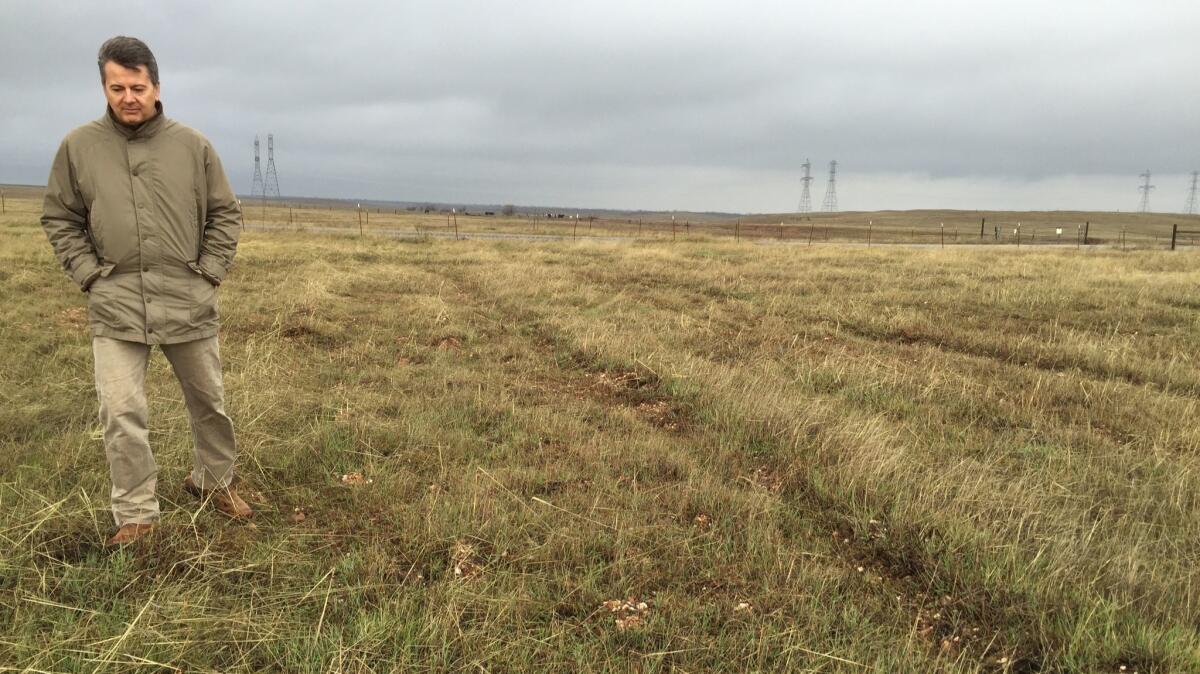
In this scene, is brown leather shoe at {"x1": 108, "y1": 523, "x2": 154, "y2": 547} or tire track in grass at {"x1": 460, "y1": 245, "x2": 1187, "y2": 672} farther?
brown leather shoe at {"x1": 108, "y1": 523, "x2": 154, "y2": 547}

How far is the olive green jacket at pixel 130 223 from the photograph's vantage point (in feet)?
9.43

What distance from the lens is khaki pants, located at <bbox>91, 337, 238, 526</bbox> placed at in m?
2.90

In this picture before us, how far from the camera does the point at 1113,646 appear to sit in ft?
8.39

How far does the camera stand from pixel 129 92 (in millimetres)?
2789

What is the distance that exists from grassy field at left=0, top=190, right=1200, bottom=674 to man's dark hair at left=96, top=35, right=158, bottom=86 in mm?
2137

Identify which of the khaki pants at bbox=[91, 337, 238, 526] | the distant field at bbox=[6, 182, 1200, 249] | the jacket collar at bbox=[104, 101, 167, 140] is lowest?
the khaki pants at bbox=[91, 337, 238, 526]

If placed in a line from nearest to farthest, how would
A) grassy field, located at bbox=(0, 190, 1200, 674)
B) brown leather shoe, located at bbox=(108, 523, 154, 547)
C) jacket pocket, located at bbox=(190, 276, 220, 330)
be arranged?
grassy field, located at bbox=(0, 190, 1200, 674), brown leather shoe, located at bbox=(108, 523, 154, 547), jacket pocket, located at bbox=(190, 276, 220, 330)

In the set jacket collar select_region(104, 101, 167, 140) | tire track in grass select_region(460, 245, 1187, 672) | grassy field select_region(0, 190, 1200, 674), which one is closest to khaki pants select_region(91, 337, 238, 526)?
grassy field select_region(0, 190, 1200, 674)

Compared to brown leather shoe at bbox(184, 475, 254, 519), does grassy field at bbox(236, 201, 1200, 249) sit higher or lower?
higher

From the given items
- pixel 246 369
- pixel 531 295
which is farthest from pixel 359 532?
pixel 531 295

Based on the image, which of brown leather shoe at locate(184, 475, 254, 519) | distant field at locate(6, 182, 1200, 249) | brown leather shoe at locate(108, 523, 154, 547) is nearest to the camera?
brown leather shoe at locate(108, 523, 154, 547)

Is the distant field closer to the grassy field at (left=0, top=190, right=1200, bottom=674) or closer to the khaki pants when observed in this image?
the grassy field at (left=0, top=190, right=1200, bottom=674)

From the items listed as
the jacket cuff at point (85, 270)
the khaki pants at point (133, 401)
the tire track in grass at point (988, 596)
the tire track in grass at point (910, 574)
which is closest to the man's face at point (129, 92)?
the jacket cuff at point (85, 270)

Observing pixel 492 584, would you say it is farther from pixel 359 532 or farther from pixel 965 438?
pixel 965 438
